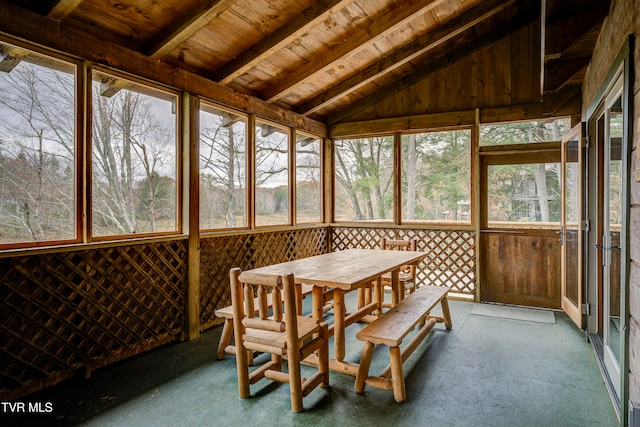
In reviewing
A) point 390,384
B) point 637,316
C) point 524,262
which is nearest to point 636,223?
point 637,316

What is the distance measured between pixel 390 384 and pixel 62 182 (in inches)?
99.4

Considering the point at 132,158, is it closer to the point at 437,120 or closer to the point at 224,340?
the point at 224,340

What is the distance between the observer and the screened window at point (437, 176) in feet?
15.8

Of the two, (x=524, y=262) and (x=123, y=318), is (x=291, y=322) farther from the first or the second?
(x=524, y=262)

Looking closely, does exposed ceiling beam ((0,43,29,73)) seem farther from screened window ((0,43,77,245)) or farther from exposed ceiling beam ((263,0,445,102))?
exposed ceiling beam ((263,0,445,102))

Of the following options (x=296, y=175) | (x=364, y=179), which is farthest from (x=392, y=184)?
(x=296, y=175)

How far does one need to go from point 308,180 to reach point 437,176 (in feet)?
5.84

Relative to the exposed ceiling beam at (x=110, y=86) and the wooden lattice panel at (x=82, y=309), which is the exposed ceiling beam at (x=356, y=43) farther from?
the wooden lattice panel at (x=82, y=309)

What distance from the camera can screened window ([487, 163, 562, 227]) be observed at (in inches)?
168

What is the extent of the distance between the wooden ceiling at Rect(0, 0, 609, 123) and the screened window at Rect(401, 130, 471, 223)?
0.88 metres

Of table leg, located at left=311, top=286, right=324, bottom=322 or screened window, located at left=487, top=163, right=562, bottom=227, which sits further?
screened window, located at left=487, top=163, right=562, bottom=227

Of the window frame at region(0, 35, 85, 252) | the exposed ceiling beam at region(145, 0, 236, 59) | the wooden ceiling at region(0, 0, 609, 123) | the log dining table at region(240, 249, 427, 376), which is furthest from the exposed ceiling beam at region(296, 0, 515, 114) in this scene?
the window frame at region(0, 35, 85, 252)

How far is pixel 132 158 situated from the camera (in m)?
2.94

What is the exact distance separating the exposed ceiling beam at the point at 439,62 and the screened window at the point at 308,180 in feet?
1.89
